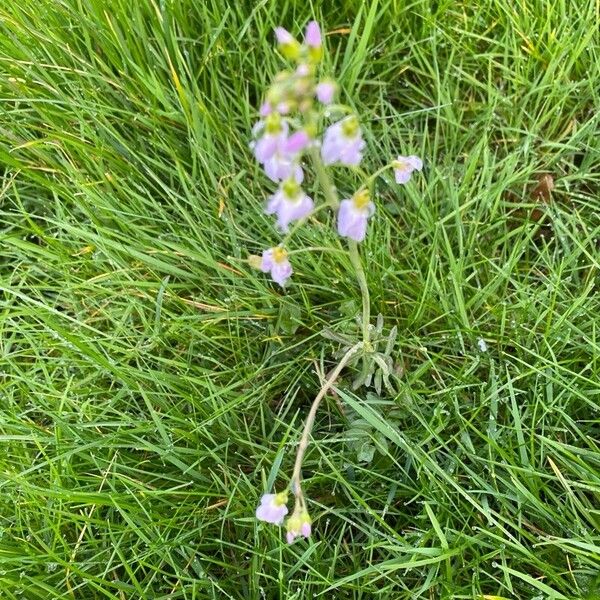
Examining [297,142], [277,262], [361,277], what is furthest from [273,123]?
[361,277]

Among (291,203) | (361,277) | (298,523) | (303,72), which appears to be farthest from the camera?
(361,277)

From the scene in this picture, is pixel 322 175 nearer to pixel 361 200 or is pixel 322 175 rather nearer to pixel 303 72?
pixel 361 200

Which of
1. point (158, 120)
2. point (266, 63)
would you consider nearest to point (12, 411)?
point (158, 120)

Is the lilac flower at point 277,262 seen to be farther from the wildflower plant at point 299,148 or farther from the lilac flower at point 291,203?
the lilac flower at point 291,203

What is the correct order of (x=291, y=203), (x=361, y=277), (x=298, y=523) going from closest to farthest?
(x=291, y=203)
(x=298, y=523)
(x=361, y=277)

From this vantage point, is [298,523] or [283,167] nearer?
[283,167]

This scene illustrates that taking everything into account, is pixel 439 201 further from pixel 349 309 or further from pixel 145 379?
pixel 145 379

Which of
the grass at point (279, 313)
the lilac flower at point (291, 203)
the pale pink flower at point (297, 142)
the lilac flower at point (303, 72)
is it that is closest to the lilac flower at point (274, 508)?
the grass at point (279, 313)

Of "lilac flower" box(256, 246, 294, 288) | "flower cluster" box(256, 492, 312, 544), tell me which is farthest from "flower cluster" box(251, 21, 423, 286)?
"flower cluster" box(256, 492, 312, 544)
